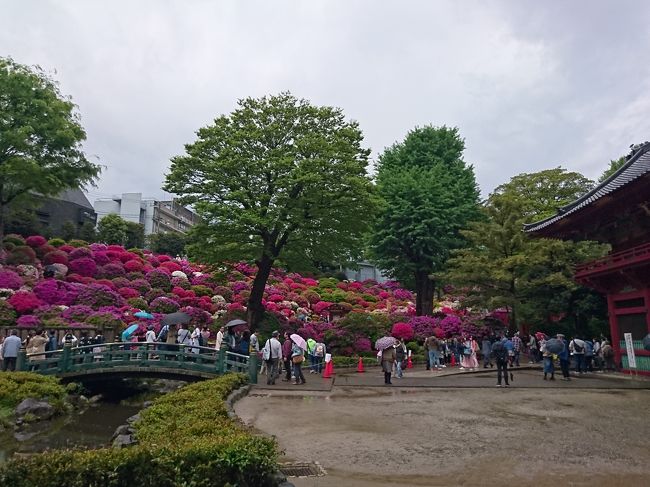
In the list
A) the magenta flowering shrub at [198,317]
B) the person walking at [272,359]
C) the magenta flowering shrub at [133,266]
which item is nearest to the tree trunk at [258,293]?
the magenta flowering shrub at [198,317]

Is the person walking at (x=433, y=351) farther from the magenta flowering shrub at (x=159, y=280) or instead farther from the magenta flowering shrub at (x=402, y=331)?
the magenta flowering shrub at (x=159, y=280)

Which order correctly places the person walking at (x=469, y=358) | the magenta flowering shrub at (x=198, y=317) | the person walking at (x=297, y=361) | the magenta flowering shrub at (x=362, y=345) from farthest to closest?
the magenta flowering shrub at (x=198, y=317) < the magenta flowering shrub at (x=362, y=345) < the person walking at (x=469, y=358) < the person walking at (x=297, y=361)

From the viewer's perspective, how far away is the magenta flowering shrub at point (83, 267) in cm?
3288

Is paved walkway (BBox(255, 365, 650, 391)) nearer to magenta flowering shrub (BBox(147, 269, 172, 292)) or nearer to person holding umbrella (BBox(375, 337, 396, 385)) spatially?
person holding umbrella (BBox(375, 337, 396, 385))

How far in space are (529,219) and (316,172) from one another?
18.3 meters

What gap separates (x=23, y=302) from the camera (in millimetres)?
Result: 25297

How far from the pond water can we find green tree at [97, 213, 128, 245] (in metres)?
37.3

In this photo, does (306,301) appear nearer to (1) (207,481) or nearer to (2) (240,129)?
(2) (240,129)

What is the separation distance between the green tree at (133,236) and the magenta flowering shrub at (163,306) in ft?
96.6

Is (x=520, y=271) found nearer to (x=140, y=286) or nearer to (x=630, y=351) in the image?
(x=630, y=351)

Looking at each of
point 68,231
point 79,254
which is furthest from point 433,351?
point 68,231

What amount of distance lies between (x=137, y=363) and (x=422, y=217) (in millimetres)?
20074

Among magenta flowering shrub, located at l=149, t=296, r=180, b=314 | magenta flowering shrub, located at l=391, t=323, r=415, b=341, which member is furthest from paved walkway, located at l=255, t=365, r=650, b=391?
magenta flowering shrub, located at l=149, t=296, r=180, b=314

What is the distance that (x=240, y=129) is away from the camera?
2430 centimetres
